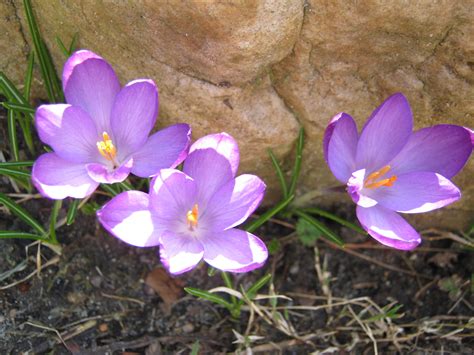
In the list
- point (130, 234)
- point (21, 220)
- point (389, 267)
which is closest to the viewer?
→ point (130, 234)

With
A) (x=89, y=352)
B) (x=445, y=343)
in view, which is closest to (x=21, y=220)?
(x=89, y=352)

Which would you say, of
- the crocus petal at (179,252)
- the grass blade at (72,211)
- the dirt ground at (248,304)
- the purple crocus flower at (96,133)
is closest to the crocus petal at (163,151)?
the purple crocus flower at (96,133)

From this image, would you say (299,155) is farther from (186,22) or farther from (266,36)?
(186,22)

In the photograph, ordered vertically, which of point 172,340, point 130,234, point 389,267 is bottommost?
point 172,340

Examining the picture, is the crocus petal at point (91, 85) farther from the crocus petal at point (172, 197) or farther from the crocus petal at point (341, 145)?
the crocus petal at point (341, 145)

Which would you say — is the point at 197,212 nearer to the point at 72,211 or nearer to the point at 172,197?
the point at 172,197
